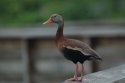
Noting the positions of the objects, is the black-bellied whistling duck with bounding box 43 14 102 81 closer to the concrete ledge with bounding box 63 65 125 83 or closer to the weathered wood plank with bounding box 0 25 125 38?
the concrete ledge with bounding box 63 65 125 83

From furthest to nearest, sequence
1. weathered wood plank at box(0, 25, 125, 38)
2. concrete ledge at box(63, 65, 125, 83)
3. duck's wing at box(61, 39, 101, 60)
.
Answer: weathered wood plank at box(0, 25, 125, 38)
duck's wing at box(61, 39, 101, 60)
concrete ledge at box(63, 65, 125, 83)

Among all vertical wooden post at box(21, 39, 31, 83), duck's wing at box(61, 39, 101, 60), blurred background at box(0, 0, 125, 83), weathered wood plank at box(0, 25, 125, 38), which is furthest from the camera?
vertical wooden post at box(21, 39, 31, 83)

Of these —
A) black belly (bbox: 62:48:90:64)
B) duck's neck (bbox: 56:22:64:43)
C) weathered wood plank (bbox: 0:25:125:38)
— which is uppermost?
weathered wood plank (bbox: 0:25:125:38)

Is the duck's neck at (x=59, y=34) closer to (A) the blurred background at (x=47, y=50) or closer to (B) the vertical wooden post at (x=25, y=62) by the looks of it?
(A) the blurred background at (x=47, y=50)

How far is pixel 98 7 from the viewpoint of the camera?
13.6 m

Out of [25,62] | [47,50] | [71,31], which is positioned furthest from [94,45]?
[25,62]

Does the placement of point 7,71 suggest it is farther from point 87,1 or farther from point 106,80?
point 106,80

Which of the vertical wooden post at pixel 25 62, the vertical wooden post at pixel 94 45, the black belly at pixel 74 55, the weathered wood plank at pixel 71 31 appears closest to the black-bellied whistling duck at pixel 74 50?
the black belly at pixel 74 55

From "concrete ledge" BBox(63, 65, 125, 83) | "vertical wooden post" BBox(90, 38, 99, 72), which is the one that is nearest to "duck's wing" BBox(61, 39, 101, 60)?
"concrete ledge" BBox(63, 65, 125, 83)

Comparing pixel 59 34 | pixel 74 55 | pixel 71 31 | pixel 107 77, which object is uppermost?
pixel 71 31

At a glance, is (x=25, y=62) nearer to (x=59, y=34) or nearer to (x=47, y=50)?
(x=47, y=50)

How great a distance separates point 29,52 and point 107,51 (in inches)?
52.5

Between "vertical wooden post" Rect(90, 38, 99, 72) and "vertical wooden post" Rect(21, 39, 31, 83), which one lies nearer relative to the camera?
"vertical wooden post" Rect(90, 38, 99, 72)

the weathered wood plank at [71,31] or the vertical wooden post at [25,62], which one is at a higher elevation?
the weathered wood plank at [71,31]
